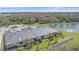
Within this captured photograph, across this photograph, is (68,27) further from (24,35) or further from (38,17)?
(24,35)

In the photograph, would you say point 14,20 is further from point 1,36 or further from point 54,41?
point 54,41

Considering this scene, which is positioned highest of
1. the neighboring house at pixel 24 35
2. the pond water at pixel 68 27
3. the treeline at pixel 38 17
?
the treeline at pixel 38 17

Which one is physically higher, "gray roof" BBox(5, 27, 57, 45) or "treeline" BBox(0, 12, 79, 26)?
"treeline" BBox(0, 12, 79, 26)

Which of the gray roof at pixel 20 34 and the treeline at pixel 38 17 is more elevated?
the treeline at pixel 38 17

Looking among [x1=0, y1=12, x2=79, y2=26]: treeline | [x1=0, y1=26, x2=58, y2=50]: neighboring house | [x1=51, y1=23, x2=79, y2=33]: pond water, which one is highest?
[x1=0, y1=12, x2=79, y2=26]: treeline
